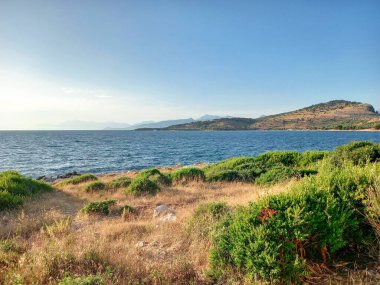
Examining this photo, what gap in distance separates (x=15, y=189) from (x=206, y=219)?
38.5 ft

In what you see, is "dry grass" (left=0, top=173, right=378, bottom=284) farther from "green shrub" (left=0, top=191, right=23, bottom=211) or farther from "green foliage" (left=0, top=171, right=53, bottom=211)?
"green foliage" (left=0, top=171, right=53, bottom=211)

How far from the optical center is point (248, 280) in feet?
12.5

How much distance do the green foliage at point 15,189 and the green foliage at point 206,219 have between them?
9083 mm

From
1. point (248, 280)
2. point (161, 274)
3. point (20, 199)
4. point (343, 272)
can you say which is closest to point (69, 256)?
point (161, 274)

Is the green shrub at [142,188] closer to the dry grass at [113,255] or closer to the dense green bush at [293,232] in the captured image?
the dry grass at [113,255]

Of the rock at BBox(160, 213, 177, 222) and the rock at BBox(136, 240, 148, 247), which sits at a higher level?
the rock at BBox(136, 240, 148, 247)

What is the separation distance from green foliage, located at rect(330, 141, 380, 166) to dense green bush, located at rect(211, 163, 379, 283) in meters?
11.9

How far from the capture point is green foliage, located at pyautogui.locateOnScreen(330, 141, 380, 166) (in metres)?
15.4

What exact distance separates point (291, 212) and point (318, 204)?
572 mm

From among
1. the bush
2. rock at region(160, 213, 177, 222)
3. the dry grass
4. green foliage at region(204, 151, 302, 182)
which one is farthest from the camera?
the bush

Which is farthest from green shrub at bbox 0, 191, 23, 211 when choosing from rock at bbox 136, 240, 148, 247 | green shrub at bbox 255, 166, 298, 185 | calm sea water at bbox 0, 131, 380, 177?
calm sea water at bbox 0, 131, 380, 177

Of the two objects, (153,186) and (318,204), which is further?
(153,186)

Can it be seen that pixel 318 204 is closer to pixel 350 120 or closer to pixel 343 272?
pixel 343 272

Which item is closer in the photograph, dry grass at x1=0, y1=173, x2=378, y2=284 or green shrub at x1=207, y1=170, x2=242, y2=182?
dry grass at x1=0, y1=173, x2=378, y2=284
